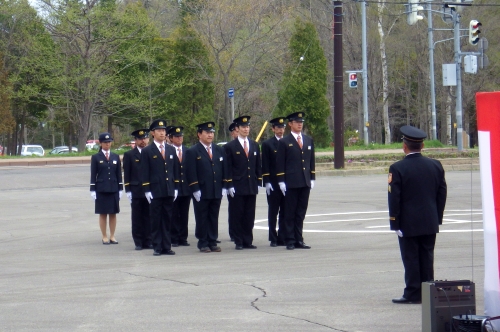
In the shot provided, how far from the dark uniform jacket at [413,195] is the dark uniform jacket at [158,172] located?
5362 millimetres

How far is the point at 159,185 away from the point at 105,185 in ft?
5.46

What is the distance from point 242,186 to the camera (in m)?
Answer: 12.9

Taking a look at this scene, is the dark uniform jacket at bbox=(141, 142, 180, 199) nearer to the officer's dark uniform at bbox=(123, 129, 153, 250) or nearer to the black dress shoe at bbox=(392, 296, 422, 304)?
the officer's dark uniform at bbox=(123, 129, 153, 250)

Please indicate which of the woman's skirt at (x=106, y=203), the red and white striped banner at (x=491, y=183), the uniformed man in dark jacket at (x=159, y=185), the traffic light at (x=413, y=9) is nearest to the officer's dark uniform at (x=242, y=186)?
the uniformed man in dark jacket at (x=159, y=185)

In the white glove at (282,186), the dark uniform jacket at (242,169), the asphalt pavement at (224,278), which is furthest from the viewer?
the dark uniform jacket at (242,169)

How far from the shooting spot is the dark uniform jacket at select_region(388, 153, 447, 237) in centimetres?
815

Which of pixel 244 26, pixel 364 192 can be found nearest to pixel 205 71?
pixel 244 26

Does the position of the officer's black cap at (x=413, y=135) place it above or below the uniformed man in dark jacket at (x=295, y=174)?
above

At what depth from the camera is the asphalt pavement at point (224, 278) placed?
7816mm

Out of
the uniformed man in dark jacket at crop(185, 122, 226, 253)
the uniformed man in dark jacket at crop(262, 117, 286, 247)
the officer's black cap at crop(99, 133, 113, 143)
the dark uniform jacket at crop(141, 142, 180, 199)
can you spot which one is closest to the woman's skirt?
the officer's black cap at crop(99, 133, 113, 143)

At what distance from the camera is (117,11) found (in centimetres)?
4528

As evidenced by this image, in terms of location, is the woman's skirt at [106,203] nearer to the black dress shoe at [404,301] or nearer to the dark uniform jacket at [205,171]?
the dark uniform jacket at [205,171]

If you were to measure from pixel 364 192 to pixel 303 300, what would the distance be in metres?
13.7

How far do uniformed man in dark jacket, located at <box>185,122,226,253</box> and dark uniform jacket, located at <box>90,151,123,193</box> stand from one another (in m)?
1.90
